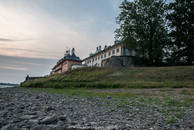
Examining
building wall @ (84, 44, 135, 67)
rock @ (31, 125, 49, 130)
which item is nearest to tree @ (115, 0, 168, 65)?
building wall @ (84, 44, 135, 67)

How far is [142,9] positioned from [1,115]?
1649 inches

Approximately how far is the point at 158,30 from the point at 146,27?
3011mm

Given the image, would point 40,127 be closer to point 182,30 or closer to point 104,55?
point 182,30

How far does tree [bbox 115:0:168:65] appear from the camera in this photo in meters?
40.0

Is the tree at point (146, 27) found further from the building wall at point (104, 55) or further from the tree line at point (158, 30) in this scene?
the building wall at point (104, 55)

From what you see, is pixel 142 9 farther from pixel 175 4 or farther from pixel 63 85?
pixel 63 85

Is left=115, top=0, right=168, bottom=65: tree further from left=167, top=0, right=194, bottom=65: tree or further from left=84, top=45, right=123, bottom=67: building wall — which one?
left=84, top=45, right=123, bottom=67: building wall

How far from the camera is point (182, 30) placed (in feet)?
118

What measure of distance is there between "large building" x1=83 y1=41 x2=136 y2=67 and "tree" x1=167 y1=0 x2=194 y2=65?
11.8 m

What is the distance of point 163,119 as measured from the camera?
16.4 feet

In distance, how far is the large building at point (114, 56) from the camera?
43625 mm

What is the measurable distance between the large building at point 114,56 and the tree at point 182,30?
11794 mm

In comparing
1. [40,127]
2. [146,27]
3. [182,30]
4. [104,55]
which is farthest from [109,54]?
[40,127]

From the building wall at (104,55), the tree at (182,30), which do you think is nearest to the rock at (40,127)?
the tree at (182,30)
